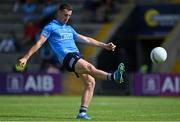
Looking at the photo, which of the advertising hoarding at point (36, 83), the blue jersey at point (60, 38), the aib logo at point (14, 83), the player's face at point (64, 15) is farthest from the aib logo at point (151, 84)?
the player's face at point (64, 15)

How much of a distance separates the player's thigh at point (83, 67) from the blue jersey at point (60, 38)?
→ 0.53 m

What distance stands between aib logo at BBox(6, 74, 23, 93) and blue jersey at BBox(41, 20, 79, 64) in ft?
50.7

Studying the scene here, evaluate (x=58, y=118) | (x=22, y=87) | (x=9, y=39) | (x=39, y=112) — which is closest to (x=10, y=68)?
(x=9, y=39)

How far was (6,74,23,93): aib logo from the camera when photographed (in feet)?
105

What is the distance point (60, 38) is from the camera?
1673 centimetres

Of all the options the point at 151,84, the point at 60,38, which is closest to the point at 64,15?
the point at 60,38

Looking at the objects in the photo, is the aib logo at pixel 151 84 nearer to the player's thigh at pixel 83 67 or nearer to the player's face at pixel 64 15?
the player's face at pixel 64 15

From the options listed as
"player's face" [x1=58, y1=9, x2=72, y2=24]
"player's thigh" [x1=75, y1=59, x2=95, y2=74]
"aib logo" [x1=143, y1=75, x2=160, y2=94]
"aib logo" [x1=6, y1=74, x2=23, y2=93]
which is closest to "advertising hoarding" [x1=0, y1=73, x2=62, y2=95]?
"aib logo" [x1=6, y1=74, x2=23, y2=93]

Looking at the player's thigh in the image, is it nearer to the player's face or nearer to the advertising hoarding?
the player's face

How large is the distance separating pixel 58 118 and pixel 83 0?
76.0 ft

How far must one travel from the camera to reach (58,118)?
53.2 feet

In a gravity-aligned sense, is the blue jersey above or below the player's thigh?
above

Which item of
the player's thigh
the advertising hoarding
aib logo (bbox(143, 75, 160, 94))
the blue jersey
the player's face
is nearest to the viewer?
the player's thigh

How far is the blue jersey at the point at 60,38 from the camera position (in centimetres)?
1658
